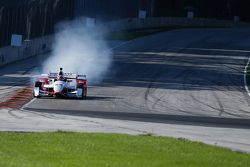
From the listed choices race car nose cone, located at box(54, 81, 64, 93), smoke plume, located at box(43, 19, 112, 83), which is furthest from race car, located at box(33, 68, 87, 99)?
smoke plume, located at box(43, 19, 112, 83)

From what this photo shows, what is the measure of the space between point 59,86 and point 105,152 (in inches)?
641

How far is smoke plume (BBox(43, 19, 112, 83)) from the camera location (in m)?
46.6

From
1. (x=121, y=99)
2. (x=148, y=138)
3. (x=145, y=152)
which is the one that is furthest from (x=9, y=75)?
(x=145, y=152)

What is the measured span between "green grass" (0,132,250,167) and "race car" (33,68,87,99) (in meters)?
12.7

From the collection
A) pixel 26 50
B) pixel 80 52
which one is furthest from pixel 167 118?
pixel 80 52

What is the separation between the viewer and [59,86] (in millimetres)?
32781

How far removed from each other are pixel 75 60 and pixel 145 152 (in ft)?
111

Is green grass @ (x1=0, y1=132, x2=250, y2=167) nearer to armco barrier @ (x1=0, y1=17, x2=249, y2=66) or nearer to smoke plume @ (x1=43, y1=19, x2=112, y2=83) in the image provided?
smoke plume @ (x1=43, y1=19, x2=112, y2=83)

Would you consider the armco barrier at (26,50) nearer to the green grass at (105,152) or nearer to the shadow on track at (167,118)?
the shadow on track at (167,118)

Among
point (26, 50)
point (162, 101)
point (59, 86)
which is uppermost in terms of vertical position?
point (26, 50)

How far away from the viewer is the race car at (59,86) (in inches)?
1292

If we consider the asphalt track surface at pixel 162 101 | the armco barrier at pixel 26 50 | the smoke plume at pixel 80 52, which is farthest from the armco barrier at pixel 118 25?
the asphalt track surface at pixel 162 101

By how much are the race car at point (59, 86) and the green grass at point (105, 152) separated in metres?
12.7

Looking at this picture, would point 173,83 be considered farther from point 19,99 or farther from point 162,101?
point 19,99
